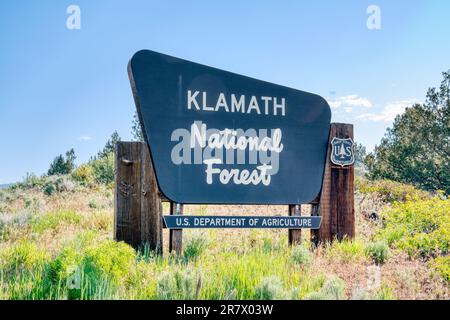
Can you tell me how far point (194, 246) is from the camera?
5824 mm

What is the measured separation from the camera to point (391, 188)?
49.1 ft

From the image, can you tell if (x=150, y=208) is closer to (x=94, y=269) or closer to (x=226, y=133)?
(x=226, y=133)

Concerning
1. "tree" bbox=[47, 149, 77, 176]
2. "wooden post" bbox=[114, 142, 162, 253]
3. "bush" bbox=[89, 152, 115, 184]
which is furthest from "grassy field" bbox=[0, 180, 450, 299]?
"tree" bbox=[47, 149, 77, 176]

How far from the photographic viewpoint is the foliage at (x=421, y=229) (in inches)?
246

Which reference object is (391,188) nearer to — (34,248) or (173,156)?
(173,156)

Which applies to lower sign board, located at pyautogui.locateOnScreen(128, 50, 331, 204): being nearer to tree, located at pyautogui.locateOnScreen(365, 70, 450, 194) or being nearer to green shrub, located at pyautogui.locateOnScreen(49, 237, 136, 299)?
green shrub, located at pyautogui.locateOnScreen(49, 237, 136, 299)

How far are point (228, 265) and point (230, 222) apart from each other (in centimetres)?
139

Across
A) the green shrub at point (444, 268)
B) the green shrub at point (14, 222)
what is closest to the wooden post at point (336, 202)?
the green shrub at point (444, 268)

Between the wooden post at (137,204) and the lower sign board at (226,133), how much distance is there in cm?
16

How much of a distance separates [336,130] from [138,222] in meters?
3.40

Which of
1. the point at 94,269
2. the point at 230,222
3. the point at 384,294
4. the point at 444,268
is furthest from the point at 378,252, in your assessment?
the point at 94,269

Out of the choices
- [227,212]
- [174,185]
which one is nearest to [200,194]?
[174,185]

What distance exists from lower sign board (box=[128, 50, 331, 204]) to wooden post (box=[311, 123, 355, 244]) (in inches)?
5.7

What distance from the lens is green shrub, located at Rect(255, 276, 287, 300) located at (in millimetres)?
3404
